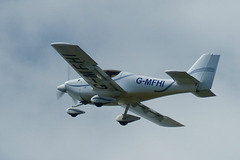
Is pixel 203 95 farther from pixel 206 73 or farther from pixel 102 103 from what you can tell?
pixel 102 103

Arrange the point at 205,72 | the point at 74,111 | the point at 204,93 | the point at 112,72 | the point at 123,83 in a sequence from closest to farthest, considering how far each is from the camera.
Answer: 1. the point at 204,93
2. the point at 205,72
3. the point at 123,83
4. the point at 112,72
5. the point at 74,111

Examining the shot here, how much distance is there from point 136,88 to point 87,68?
2633mm

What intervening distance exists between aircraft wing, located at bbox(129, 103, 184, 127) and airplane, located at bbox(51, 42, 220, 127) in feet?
5.35

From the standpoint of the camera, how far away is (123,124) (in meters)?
41.9

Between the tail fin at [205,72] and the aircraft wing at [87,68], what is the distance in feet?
12.2

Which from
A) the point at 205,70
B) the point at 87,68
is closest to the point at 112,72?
the point at 87,68

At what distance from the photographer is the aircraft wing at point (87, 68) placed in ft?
124

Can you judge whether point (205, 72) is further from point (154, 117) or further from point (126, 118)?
point (154, 117)

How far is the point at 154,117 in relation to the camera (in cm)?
4416

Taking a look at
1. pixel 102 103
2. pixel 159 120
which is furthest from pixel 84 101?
pixel 159 120

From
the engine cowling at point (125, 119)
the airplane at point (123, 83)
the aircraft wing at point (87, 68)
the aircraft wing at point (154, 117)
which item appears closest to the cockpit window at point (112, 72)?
the airplane at point (123, 83)

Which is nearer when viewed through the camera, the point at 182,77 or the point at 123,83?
the point at 182,77

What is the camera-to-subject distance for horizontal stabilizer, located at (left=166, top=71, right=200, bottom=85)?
38000 millimetres

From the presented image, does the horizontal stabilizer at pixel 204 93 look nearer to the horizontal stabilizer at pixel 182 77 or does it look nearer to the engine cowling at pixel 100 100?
the horizontal stabilizer at pixel 182 77
